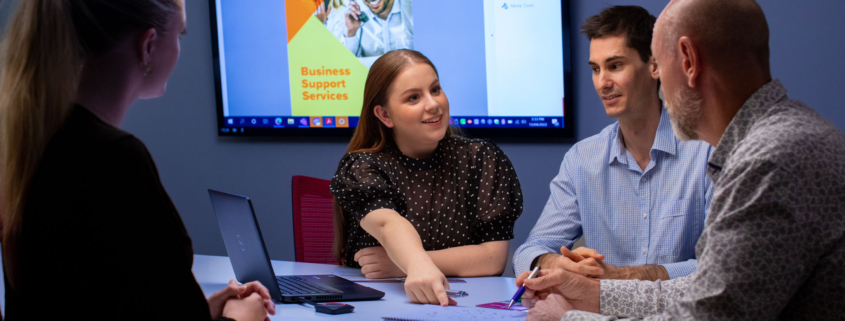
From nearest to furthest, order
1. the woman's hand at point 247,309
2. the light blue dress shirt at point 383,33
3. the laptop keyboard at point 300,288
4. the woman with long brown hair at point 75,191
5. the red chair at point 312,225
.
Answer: the woman with long brown hair at point 75,191 < the woman's hand at point 247,309 < the laptop keyboard at point 300,288 < the red chair at point 312,225 < the light blue dress shirt at point 383,33

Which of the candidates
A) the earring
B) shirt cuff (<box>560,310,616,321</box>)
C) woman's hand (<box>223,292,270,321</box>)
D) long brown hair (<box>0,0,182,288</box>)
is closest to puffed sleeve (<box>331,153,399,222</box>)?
woman's hand (<box>223,292,270,321</box>)

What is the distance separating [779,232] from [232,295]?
0.98 meters

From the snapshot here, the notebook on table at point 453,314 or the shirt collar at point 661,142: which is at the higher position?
the shirt collar at point 661,142

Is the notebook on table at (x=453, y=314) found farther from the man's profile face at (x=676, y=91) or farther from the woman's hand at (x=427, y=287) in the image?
the man's profile face at (x=676, y=91)

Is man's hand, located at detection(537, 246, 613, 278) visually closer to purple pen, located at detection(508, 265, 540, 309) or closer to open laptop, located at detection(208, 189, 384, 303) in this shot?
purple pen, located at detection(508, 265, 540, 309)

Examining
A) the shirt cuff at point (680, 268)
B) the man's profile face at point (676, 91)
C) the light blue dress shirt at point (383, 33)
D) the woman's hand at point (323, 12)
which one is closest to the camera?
the man's profile face at point (676, 91)

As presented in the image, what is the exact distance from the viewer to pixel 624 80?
1.88 metres

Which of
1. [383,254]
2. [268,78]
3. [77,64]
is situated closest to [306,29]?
[268,78]

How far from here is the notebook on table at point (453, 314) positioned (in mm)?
1247

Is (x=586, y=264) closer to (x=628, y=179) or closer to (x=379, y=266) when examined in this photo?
(x=628, y=179)

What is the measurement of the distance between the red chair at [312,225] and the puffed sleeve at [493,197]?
64 cm

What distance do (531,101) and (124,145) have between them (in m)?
2.23

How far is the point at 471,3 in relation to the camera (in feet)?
9.38

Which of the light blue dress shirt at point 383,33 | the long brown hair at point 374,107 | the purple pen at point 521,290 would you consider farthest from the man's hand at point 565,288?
the light blue dress shirt at point 383,33
